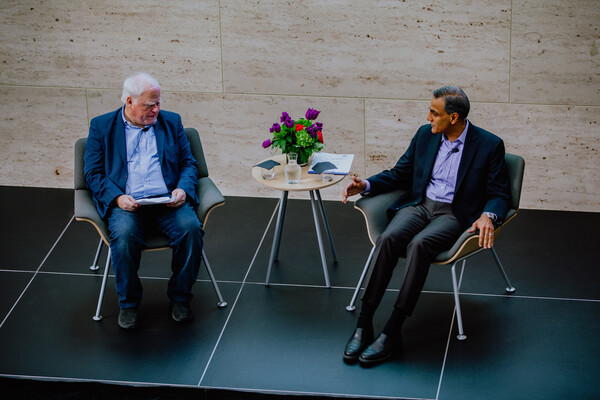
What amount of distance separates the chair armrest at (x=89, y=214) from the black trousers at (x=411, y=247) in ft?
4.71

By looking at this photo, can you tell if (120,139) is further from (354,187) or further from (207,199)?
(354,187)

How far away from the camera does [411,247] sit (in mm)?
3664

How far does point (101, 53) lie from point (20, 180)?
1.28m

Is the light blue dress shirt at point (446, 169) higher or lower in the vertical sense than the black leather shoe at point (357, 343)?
higher

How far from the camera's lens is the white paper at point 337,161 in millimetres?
4203

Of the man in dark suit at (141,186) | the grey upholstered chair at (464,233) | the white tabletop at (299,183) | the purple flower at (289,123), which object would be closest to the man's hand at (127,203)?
the man in dark suit at (141,186)

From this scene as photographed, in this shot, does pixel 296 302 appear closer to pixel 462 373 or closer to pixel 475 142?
pixel 462 373

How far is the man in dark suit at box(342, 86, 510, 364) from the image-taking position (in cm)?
364

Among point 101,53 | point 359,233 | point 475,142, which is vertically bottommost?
point 359,233

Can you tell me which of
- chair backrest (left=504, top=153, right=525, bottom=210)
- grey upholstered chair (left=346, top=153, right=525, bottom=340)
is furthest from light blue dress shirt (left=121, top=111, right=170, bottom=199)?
chair backrest (left=504, top=153, right=525, bottom=210)

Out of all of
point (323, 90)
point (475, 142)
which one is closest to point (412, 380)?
point (475, 142)

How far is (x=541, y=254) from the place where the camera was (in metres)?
4.71

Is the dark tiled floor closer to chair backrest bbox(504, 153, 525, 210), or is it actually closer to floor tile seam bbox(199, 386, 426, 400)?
floor tile seam bbox(199, 386, 426, 400)

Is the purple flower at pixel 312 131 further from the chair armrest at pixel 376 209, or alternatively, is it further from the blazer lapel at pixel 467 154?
the blazer lapel at pixel 467 154
